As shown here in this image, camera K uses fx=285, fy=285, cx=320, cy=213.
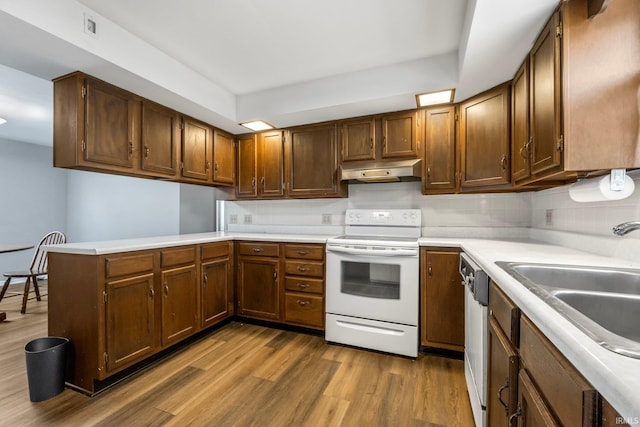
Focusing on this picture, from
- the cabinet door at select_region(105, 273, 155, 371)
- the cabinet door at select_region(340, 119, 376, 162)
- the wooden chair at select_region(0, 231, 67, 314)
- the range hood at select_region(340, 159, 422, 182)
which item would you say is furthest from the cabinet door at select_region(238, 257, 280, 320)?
the wooden chair at select_region(0, 231, 67, 314)

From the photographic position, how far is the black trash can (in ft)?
5.61

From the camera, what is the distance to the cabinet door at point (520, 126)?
5.95 ft

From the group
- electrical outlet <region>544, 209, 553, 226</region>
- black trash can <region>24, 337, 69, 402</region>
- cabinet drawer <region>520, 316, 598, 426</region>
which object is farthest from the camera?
electrical outlet <region>544, 209, 553, 226</region>

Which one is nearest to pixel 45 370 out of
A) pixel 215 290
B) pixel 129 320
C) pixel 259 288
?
pixel 129 320

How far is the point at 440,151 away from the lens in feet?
8.29

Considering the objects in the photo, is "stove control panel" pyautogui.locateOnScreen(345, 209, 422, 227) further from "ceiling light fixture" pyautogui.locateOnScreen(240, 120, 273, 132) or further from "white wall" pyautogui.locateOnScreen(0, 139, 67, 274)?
"white wall" pyautogui.locateOnScreen(0, 139, 67, 274)

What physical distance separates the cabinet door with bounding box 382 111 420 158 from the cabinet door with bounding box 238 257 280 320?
5.04 feet

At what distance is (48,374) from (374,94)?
3000mm

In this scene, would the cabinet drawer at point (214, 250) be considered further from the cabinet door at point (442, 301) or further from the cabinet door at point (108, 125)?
the cabinet door at point (442, 301)

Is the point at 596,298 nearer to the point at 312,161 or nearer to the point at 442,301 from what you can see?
the point at 442,301

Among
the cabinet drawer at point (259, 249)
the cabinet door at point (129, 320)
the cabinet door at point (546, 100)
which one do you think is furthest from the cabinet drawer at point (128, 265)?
the cabinet door at point (546, 100)

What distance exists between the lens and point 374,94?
2418mm

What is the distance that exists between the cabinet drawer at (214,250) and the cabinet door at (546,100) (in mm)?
2566

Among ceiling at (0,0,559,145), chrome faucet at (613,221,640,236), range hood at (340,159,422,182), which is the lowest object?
chrome faucet at (613,221,640,236)
